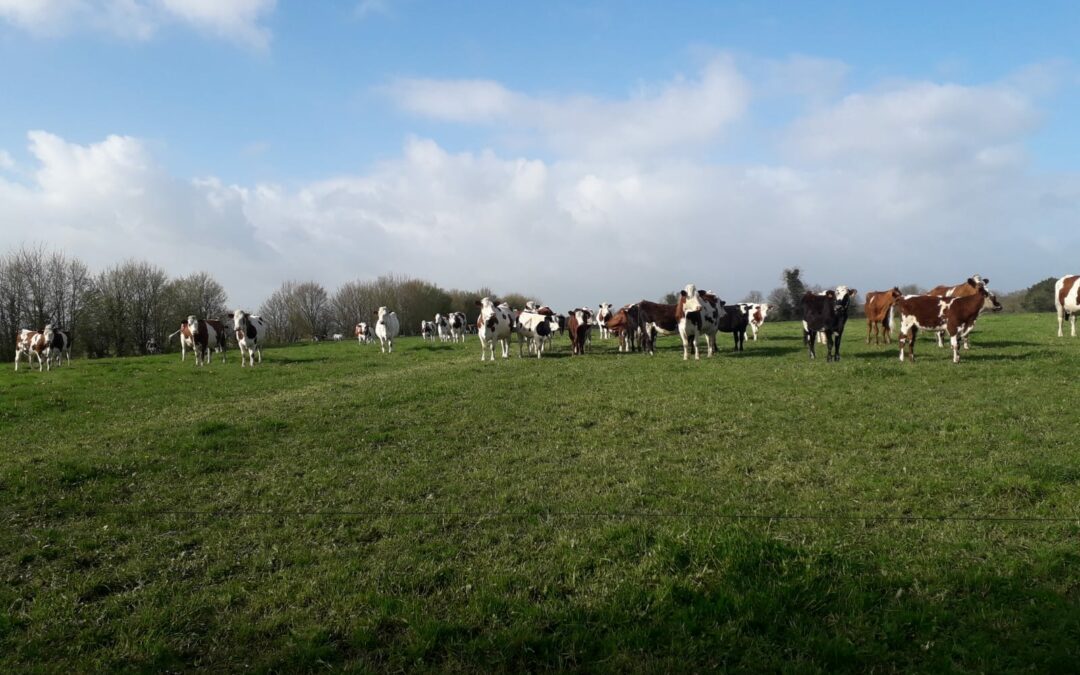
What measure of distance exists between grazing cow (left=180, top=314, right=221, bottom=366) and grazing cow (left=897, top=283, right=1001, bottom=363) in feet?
97.7

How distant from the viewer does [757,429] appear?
10469mm

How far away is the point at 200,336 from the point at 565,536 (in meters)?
28.8

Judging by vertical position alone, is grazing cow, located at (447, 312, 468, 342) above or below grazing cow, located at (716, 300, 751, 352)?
above

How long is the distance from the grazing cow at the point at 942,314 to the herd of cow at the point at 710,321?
0.02m

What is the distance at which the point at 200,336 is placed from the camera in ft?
95.9

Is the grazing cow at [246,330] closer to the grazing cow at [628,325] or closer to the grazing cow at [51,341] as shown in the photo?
the grazing cow at [51,341]

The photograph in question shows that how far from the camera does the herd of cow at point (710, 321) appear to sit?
1778cm

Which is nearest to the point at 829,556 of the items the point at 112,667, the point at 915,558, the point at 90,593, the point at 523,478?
the point at 915,558

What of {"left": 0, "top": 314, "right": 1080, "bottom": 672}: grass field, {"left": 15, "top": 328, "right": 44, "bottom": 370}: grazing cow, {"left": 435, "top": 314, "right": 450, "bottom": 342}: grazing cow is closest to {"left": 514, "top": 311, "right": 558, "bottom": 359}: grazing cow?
{"left": 0, "top": 314, "right": 1080, "bottom": 672}: grass field

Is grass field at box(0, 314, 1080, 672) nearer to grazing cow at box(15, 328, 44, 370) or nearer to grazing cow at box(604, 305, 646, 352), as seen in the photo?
grazing cow at box(604, 305, 646, 352)

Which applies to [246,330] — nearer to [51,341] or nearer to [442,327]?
[51,341]

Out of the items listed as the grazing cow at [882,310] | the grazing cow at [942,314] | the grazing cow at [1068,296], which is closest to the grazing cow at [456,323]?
the grazing cow at [882,310]

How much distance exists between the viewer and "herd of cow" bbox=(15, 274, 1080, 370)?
1778cm

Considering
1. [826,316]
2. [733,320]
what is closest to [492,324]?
[733,320]
